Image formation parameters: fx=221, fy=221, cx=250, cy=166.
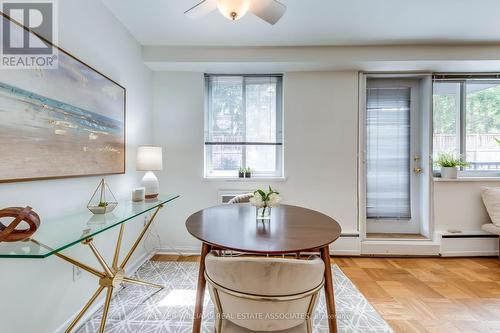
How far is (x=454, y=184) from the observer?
297 cm

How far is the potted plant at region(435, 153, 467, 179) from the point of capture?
2936mm

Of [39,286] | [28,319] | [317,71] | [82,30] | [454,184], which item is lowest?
[28,319]

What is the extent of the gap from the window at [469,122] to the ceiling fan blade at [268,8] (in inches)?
110

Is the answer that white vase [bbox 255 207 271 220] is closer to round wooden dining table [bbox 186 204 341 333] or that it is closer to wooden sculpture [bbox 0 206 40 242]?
round wooden dining table [bbox 186 204 341 333]

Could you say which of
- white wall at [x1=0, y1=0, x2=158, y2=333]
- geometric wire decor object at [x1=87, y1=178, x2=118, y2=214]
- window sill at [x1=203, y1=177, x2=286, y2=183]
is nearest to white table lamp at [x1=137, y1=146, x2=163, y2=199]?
white wall at [x1=0, y1=0, x2=158, y2=333]

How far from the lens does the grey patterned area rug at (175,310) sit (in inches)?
65.7

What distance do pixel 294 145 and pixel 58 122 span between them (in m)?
2.42

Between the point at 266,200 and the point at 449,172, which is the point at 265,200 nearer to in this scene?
the point at 266,200

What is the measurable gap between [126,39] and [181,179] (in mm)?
1693

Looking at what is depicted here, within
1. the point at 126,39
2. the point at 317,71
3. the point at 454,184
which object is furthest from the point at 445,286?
the point at 126,39

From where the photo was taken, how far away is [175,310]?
1.85 metres

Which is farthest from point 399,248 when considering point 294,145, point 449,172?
point 294,145

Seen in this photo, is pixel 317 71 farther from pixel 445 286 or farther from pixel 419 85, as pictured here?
pixel 445 286

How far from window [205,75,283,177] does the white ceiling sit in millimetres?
588
